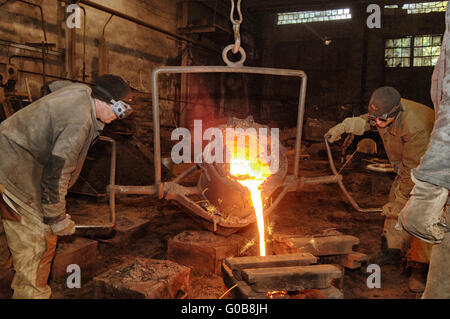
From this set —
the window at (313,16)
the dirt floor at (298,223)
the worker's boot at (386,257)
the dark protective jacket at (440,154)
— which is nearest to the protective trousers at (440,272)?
the dark protective jacket at (440,154)

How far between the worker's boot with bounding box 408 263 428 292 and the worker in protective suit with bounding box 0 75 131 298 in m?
2.78

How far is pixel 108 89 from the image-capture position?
2.23 meters

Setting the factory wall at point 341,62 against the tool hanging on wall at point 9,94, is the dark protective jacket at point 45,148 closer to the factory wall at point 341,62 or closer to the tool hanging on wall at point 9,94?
the tool hanging on wall at point 9,94

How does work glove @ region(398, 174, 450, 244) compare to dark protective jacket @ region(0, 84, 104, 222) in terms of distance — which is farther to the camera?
dark protective jacket @ region(0, 84, 104, 222)

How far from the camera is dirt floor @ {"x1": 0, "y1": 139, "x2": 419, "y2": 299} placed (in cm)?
291

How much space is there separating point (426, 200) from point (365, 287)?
69.7 inches

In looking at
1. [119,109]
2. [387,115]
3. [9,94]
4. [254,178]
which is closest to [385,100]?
[387,115]

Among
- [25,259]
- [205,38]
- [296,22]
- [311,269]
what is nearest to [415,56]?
[296,22]

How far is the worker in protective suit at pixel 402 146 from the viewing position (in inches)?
117

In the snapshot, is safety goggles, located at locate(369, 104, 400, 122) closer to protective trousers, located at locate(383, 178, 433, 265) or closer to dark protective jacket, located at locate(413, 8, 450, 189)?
protective trousers, located at locate(383, 178, 433, 265)

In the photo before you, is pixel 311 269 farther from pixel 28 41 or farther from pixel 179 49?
pixel 179 49

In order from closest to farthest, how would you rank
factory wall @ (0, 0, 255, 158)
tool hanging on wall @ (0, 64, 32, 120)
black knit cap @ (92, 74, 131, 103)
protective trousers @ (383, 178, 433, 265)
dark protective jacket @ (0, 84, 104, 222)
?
dark protective jacket @ (0, 84, 104, 222) < black knit cap @ (92, 74, 131, 103) < protective trousers @ (383, 178, 433, 265) < tool hanging on wall @ (0, 64, 32, 120) < factory wall @ (0, 0, 255, 158)

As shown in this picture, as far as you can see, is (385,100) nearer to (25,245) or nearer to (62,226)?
(62,226)

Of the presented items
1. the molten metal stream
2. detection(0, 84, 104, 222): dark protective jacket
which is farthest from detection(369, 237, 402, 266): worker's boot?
detection(0, 84, 104, 222): dark protective jacket
